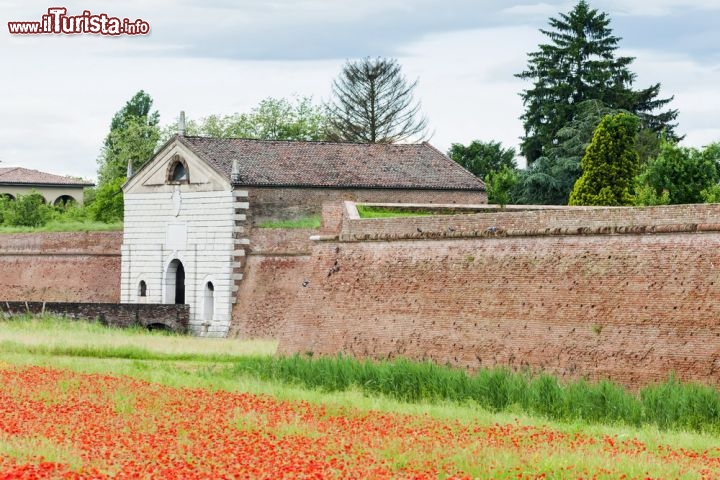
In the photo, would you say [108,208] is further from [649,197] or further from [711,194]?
[711,194]

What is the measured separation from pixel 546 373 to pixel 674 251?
306cm

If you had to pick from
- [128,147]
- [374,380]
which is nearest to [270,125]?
[128,147]

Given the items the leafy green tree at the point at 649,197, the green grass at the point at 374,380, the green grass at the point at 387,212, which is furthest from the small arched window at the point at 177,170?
the leafy green tree at the point at 649,197

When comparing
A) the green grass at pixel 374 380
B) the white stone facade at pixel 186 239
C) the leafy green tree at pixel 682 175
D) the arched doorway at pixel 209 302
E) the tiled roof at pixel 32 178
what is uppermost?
the tiled roof at pixel 32 178

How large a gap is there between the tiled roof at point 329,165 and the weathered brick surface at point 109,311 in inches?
180

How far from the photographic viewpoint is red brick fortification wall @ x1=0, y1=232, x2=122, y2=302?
47.5 meters

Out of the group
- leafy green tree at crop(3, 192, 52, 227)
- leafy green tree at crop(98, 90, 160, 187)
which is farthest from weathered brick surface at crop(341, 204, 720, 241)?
leafy green tree at crop(98, 90, 160, 187)

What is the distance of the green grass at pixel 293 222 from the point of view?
4088 centimetres

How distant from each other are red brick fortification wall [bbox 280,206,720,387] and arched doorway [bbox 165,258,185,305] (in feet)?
47.5

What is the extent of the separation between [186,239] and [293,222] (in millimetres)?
4122

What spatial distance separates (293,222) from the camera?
4131cm

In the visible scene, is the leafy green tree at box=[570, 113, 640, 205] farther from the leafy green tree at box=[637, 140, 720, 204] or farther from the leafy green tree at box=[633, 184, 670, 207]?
the leafy green tree at box=[637, 140, 720, 204]

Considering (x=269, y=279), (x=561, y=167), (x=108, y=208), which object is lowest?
(x=269, y=279)

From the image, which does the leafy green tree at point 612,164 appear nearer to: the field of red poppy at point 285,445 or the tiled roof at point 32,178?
the field of red poppy at point 285,445
